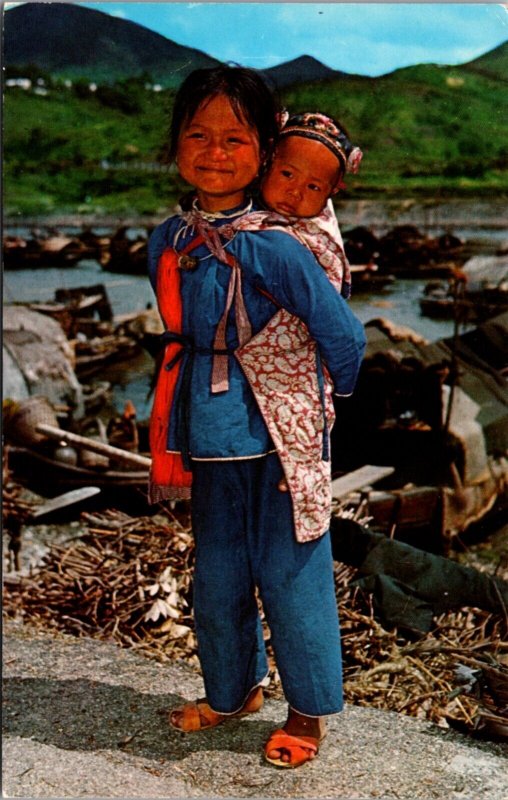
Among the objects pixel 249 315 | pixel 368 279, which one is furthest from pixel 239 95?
pixel 368 279

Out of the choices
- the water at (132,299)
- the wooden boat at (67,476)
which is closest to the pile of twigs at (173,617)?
the wooden boat at (67,476)

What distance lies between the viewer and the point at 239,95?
2826mm

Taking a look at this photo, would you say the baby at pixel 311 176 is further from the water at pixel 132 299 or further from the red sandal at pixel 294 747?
the red sandal at pixel 294 747

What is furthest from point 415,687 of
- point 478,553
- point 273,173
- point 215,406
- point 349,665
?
point 273,173

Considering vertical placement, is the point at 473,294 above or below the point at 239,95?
below

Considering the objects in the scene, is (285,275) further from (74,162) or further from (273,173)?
(74,162)

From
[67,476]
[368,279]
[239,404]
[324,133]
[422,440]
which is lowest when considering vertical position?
[67,476]

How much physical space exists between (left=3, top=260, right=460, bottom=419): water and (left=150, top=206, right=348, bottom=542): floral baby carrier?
0.88 meters

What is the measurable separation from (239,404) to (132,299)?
1261mm

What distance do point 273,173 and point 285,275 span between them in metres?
0.26

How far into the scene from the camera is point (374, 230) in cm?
386

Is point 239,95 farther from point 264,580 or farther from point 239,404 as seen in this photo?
point 264,580

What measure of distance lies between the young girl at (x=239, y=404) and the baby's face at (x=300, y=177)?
5 cm

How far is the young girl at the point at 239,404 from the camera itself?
9.32ft
